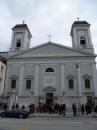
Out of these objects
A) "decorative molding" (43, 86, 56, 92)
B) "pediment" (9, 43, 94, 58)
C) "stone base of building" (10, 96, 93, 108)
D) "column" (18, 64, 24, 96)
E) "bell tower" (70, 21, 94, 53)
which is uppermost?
"bell tower" (70, 21, 94, 53)

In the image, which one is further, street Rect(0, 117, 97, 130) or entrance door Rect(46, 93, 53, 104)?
entrance door Rect(46, 93, 53, 104)

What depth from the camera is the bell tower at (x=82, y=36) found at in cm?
2972

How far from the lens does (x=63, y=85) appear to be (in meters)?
25.7

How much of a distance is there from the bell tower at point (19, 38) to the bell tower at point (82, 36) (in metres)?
11.2

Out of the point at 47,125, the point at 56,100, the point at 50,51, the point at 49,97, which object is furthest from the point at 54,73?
the point at 47,125

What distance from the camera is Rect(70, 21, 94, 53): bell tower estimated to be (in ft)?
97.5

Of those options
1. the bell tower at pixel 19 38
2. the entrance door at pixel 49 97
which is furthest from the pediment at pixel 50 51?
the entrance door at pixel 49 97

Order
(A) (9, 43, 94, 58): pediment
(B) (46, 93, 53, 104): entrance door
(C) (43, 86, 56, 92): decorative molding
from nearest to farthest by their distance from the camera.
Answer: (B) (46, 93, 53, 104): entrance door, (C) (43, 86, 56, 92): decorative molding, (A) (9, 43, 94, 58): pediment

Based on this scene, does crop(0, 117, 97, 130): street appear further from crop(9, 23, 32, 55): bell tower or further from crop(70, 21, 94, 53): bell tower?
crop(9, 23, 32, 55): bell tower

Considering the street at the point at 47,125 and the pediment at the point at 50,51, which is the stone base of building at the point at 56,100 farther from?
the street at the point at 47,125

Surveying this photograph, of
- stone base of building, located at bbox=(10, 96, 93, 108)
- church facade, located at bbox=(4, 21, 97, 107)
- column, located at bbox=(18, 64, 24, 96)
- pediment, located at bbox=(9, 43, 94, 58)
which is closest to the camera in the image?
stone base of building, located at bbox=(10, 96, 93, 108)

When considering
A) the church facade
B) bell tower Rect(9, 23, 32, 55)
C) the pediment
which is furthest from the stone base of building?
bell tower Rect(9, 23, 32, 55)

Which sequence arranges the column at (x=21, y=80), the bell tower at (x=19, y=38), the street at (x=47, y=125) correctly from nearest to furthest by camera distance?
the street at (x=47, y=125) → the column at (x=21, y=80) → the bell tower at (x=19, y=38)

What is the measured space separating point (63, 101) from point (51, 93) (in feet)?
8.89
